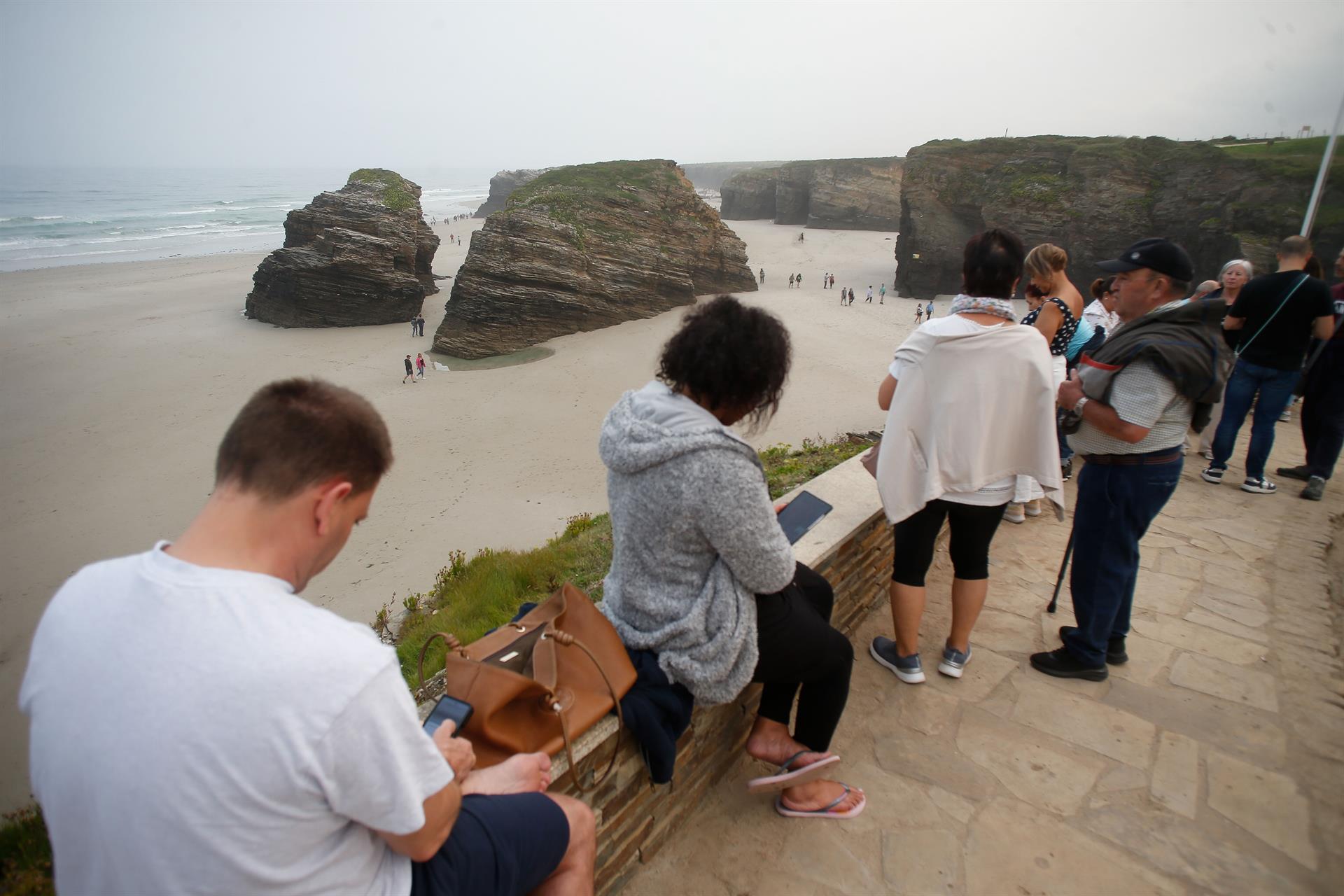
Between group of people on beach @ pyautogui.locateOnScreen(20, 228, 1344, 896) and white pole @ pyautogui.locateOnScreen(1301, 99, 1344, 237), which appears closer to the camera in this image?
group of people on beach @ pyautogui.locateOnScreen(20, 228, 1344, 896)

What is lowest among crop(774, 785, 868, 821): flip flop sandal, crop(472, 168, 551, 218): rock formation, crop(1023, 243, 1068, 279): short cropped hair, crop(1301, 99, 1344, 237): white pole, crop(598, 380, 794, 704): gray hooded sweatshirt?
crop(774, 785, 868, 821): flip flop sandal

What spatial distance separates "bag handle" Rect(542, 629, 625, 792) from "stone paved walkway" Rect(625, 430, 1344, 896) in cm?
60

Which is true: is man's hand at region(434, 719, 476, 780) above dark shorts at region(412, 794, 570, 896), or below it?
above

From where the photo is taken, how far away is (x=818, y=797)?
251cm

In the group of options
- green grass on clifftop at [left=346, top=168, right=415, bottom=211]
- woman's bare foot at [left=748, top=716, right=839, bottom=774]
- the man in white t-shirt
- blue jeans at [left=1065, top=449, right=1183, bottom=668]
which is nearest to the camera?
the man in white t-shirt

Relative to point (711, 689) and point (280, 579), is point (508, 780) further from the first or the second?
point (280, 579)

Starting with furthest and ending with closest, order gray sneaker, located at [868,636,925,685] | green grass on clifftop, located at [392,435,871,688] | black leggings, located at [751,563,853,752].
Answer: green grass on clifftop, located at [392,435,871,688], gray sneaker, located at [868,636,925,685], black leggings, located at [751,563,853,752]

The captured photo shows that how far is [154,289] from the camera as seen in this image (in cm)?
3344

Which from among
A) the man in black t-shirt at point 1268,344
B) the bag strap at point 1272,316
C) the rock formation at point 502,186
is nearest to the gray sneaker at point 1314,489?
the man in black t-shirt at point 1268,344

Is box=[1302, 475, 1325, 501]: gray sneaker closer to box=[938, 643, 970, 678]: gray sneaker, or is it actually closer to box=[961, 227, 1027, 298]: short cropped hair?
box=[938, 643, 970, 678]: gray sneaker

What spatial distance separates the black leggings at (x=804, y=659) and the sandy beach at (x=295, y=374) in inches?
66.9

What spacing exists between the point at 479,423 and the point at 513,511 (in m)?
5.82

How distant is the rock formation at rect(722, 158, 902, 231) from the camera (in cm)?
6269

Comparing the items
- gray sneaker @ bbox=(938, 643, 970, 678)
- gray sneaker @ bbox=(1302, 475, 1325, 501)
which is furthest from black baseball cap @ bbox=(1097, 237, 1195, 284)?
gray sneaker @ bbox=(1302, 475, 1325, 501)
